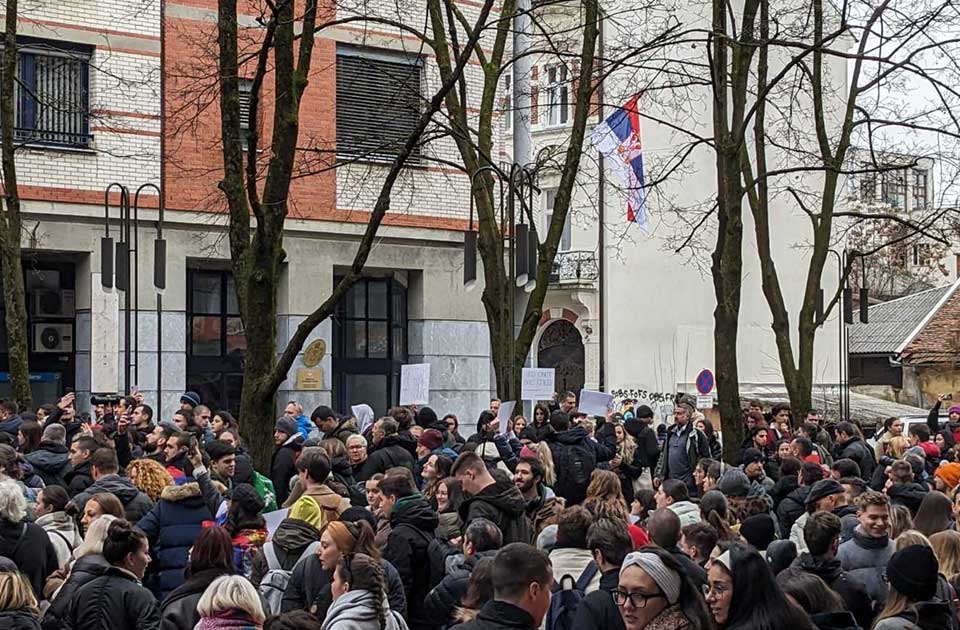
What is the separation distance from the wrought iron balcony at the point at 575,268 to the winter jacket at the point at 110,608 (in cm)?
3350

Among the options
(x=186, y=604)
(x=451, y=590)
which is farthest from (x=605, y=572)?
(x=186, y=604)

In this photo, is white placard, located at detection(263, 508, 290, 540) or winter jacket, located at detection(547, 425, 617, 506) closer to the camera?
white placard, located at detection(263, 508, 290, 540)

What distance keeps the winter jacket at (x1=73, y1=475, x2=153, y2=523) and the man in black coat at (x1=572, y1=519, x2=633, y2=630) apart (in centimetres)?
374

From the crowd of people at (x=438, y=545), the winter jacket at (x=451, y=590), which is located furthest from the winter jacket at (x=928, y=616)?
the winter jacket at (x=451, y=590)

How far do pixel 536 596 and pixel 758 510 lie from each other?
457 centimetres

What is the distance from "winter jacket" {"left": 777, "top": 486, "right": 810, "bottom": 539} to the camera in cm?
1161

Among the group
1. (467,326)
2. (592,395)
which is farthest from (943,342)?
(592,395)

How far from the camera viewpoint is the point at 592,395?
18.6 metres

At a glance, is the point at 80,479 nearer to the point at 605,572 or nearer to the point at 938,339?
the point at 605,572

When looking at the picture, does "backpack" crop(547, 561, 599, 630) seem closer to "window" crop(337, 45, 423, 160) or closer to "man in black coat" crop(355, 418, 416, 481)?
"man in black coat" crop(355, 418, 416, 481)

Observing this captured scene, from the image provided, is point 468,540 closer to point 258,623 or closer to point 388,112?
point 258,623

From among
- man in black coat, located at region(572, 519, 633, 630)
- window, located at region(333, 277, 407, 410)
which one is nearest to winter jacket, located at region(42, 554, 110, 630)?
man in black coat, located at region(572, 519, 633, 630)

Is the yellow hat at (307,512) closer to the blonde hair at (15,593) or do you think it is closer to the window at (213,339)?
the blonde hair at (15,593)

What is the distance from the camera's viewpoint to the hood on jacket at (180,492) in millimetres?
9453
